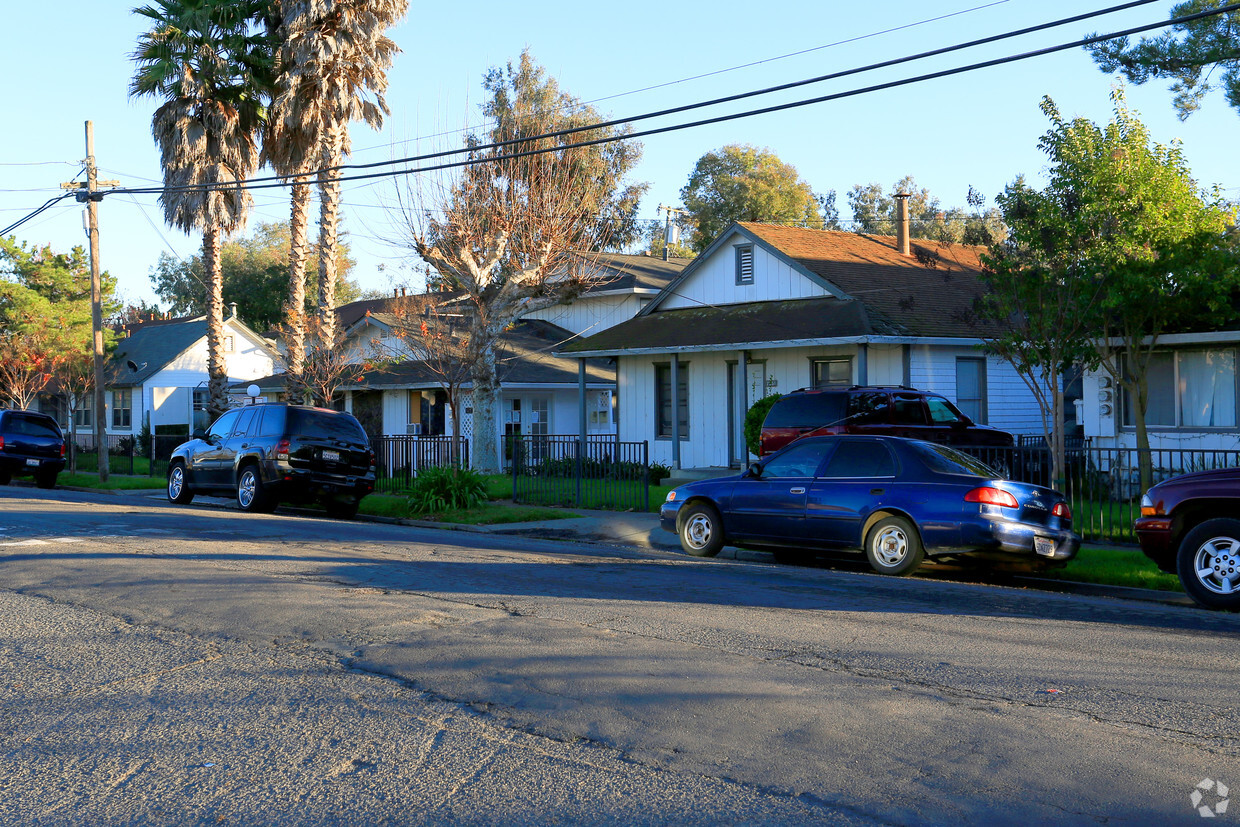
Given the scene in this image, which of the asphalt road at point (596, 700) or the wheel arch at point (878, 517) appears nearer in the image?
the asphalt road at point (596, 700)

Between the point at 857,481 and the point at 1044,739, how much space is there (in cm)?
669

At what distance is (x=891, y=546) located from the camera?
12.1 metres

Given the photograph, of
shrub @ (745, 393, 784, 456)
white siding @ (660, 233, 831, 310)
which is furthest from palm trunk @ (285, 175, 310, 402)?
shrub @ (745, 393, 784, 456)

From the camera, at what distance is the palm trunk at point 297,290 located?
25.7 meters

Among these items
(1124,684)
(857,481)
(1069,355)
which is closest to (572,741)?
(1124,684)

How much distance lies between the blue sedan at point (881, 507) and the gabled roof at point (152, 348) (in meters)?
37.7

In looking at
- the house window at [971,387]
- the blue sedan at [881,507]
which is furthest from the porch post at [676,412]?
the blue sedan at [881,507]

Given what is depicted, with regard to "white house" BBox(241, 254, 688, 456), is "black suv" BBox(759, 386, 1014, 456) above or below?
below

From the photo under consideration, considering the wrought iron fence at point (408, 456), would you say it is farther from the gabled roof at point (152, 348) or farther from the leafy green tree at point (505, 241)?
the gabled roof at point (152, 348)

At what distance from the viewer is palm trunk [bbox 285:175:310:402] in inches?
1010

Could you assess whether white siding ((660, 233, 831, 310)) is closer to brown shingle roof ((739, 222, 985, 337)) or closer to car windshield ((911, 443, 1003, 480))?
brown shingle roof ((739, 222, 985, 337))

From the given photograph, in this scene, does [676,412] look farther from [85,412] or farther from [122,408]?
[85,412]

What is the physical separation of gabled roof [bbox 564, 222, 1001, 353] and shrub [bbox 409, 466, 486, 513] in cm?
678

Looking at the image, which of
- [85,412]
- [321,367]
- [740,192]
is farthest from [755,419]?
[85,412]
